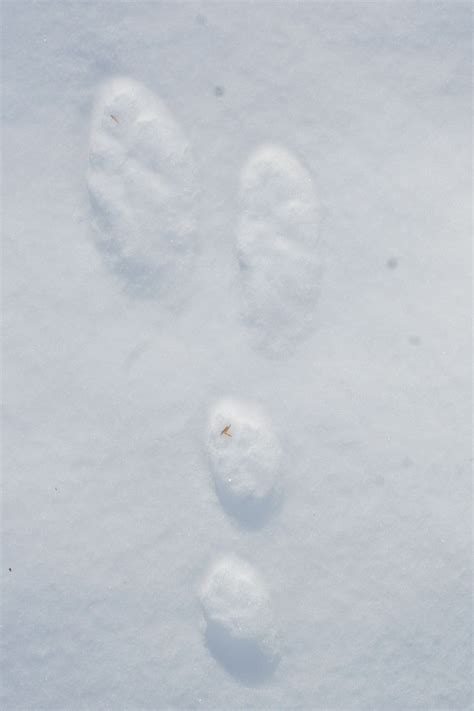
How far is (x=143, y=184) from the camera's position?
5.94 m

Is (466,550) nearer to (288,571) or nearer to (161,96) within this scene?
(288,571)

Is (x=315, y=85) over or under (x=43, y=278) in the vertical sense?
over

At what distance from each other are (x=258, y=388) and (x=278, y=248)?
131cm

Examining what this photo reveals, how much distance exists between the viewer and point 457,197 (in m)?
5.89

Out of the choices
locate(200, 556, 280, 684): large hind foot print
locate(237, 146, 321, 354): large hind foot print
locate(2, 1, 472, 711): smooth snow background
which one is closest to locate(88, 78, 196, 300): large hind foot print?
locate(2, 1, 472, 711): smooth snow background

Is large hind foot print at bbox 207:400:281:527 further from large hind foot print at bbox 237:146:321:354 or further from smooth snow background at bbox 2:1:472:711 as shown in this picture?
large hind foot print at bbox 237:146:321:354

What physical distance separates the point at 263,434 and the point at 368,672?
2.42 meters

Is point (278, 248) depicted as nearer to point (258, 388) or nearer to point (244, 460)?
point (258, 388)

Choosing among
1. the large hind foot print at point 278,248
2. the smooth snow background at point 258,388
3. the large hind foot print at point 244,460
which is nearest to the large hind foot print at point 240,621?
the smooth snow background at point 258,388

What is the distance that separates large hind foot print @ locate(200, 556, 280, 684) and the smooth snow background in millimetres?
109

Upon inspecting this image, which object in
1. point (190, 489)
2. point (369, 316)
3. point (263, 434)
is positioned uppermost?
point (369, 316)

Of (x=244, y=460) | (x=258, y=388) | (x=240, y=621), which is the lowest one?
(x=240, y=621)

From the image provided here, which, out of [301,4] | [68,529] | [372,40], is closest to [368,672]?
[68,529]

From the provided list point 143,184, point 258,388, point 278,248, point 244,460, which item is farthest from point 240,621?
point 143,184
